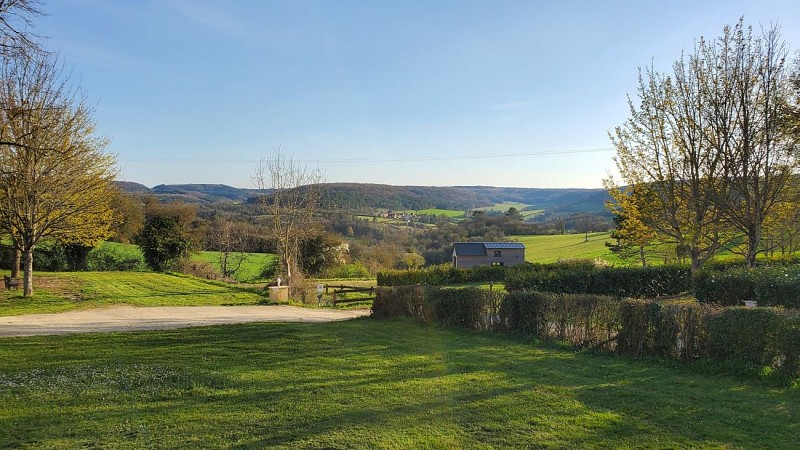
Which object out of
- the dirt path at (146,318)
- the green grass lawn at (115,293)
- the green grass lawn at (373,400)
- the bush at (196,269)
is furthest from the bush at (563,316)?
the bush at (196,269)

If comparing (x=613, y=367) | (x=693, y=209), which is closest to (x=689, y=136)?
(x=693, y=209)

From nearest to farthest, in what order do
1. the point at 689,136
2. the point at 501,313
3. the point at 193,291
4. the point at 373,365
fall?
the point at 373,365 → the point at 501,313 → the point at 689,136 → the point at 193,291

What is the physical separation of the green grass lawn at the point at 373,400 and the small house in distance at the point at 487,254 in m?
34.4

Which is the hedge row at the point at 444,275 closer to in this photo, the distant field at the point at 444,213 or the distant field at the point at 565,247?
the distant field at the point at 565,247

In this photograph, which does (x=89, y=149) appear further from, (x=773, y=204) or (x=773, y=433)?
(x=773, y=204)

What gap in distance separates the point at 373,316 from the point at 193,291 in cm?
1114

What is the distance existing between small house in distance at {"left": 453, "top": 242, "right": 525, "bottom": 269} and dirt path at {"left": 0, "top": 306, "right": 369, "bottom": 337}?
85.3 ft

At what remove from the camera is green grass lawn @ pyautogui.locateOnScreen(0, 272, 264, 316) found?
16.2 m

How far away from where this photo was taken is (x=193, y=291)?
21.6m

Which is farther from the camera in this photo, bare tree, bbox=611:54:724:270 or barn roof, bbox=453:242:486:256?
barn roof, bbox=453:242:486:256

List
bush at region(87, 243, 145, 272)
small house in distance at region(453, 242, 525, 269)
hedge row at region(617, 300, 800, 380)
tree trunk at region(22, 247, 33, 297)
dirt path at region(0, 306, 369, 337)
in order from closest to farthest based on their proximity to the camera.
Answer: hedge row at region(617, 300, 800, 380) → dirt path at region(0, 306, 369, 337) → tree trunk at region(22, 247, 33, 297) → bush at region(87, 243, 145, 272) → small house in distance at region(453, 242, 525, 269)

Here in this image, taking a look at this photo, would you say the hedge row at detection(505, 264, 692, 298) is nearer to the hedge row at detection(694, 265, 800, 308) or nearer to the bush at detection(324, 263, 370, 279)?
the hedge row at detection(694, 265, 800, 308)

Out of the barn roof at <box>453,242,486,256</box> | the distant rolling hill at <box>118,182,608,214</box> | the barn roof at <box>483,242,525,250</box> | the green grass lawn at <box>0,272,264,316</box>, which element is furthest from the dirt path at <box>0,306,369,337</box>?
the barn roof at <box>483,242,525,250</box>

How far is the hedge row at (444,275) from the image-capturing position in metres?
30.4
